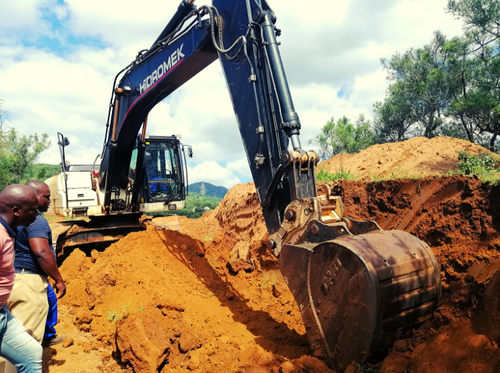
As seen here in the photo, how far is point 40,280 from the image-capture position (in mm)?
3719

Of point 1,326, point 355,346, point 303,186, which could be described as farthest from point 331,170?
point 1,326

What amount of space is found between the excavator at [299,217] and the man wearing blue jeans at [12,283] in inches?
91.7

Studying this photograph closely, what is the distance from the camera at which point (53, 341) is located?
449cm

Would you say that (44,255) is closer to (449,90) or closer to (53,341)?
(53,341)

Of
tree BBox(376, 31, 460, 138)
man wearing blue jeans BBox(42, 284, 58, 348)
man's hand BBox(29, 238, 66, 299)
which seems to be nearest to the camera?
man's hand BBox(29, 238, 66, 299)

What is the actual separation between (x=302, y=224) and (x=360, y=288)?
0.95 m

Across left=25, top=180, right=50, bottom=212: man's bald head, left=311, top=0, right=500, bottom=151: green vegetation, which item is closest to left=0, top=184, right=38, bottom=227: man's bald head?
left=25, top=180, right=50, bottom=212: man's bald head

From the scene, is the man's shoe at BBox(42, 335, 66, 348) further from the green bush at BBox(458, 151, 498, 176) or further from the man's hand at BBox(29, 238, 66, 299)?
the green bush at BBox(458, 151, 498, 176)

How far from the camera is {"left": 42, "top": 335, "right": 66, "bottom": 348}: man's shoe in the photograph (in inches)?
174

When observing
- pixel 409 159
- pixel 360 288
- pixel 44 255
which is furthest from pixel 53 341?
pixel 409 159

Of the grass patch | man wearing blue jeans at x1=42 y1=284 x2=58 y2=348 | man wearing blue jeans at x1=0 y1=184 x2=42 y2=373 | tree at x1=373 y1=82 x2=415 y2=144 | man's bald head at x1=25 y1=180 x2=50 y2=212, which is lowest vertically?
man wearing blue jeans at x1=42 y1=284 x2=58 y2=348

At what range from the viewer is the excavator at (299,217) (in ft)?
8.71

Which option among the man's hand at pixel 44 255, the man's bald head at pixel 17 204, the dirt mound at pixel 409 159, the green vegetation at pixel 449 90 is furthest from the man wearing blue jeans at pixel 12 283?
the green vegetation at pixel 449 90

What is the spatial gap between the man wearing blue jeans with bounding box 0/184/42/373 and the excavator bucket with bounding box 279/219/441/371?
94.4 inches
